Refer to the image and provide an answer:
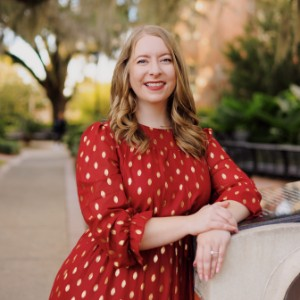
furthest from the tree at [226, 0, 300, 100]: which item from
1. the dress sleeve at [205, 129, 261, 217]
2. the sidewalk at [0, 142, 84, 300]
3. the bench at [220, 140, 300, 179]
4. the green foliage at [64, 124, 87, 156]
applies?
the dress sleeve at [205, 129, 261, 217]

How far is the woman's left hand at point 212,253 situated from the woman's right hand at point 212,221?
20 mm

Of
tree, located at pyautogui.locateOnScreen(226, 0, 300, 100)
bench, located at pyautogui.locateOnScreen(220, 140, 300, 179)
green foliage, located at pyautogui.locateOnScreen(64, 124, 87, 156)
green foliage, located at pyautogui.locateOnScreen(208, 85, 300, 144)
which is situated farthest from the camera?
tree, located at pyautogui.locateOnScreen(226, 0, 300, 100)

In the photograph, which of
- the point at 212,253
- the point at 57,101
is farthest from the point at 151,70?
the point at 57,101

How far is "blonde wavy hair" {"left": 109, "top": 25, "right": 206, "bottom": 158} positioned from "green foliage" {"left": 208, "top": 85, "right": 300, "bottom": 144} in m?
10.5

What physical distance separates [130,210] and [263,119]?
38.3 ft

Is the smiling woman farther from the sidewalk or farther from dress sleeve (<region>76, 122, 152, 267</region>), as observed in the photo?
the sidewalk

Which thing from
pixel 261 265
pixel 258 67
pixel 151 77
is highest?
pixel 151 77

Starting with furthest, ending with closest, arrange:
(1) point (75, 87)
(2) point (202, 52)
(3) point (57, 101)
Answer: (1) point (75, 87) → (3) point (57, 101) → (2) point (202, 52)

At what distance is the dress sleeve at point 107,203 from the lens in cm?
151

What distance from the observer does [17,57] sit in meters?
29.5

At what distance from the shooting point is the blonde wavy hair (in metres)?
1.69

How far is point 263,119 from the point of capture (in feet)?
42.1

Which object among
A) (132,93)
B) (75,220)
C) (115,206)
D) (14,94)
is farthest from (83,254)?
(14,94)

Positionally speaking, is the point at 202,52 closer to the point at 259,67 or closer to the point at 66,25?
the point at 259,67
